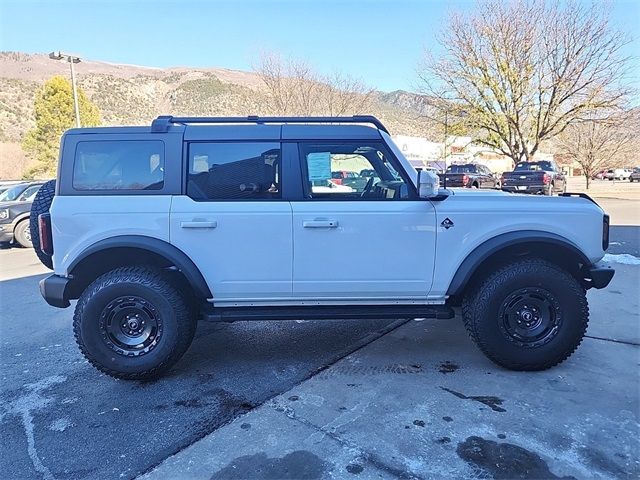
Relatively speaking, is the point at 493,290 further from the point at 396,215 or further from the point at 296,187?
the point at 296,187

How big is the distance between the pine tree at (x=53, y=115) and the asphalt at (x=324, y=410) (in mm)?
27837

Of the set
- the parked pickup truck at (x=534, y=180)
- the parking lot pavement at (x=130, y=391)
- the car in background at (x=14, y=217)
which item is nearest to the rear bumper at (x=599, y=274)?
the parking lot pavement at (x=130, y=391)

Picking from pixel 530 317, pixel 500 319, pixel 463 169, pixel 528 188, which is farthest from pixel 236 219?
pixel 463 169

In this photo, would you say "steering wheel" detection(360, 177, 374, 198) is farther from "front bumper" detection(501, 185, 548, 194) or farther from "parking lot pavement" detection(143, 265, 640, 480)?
"front bumper" detection(501, 185, 548, 194)

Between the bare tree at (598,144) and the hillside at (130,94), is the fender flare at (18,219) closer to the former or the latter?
the bare tree at (598,144)

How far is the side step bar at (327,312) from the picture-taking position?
359cm

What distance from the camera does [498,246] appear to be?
11.4ft

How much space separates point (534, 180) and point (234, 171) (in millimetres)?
19911

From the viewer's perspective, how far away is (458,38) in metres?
23.3

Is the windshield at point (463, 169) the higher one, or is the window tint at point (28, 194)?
the windshield at point (463, 169)

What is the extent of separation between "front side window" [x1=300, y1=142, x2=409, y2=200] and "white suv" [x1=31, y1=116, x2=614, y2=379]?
1 cm

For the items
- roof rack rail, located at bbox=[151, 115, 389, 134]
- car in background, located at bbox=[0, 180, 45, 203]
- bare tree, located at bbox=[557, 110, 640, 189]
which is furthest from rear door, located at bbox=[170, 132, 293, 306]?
bare tree, located at bbox=[557, 110, 640, 189]

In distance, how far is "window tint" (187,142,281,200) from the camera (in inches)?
138

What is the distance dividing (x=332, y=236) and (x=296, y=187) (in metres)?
0.49
